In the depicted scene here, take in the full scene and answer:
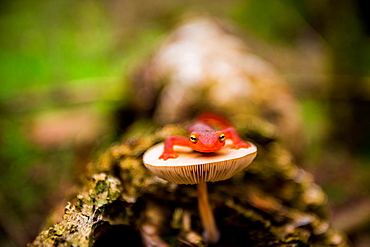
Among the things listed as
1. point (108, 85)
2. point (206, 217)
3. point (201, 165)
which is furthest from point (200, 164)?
point (108, 85)

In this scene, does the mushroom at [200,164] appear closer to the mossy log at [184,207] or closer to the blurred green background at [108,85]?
the mossy log at [184,207]

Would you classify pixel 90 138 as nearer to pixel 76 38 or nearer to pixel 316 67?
pixel 76 38

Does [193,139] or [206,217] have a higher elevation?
[193,139]

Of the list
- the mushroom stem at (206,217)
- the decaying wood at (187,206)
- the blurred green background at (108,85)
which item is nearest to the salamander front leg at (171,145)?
the mushroom stem at (206,217)

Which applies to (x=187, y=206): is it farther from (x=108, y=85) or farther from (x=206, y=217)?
(x=108, y=85)

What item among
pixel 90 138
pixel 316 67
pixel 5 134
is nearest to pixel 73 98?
pixel 5 134

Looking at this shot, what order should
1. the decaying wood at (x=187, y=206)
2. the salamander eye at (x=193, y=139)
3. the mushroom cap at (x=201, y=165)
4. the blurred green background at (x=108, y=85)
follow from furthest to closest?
the blurred green background at (x=108, y=85), the decaying wood at (x=187, y=206), the salamander eye at (x=193, y=139), the mushroom cap at (x=201, y=165)
